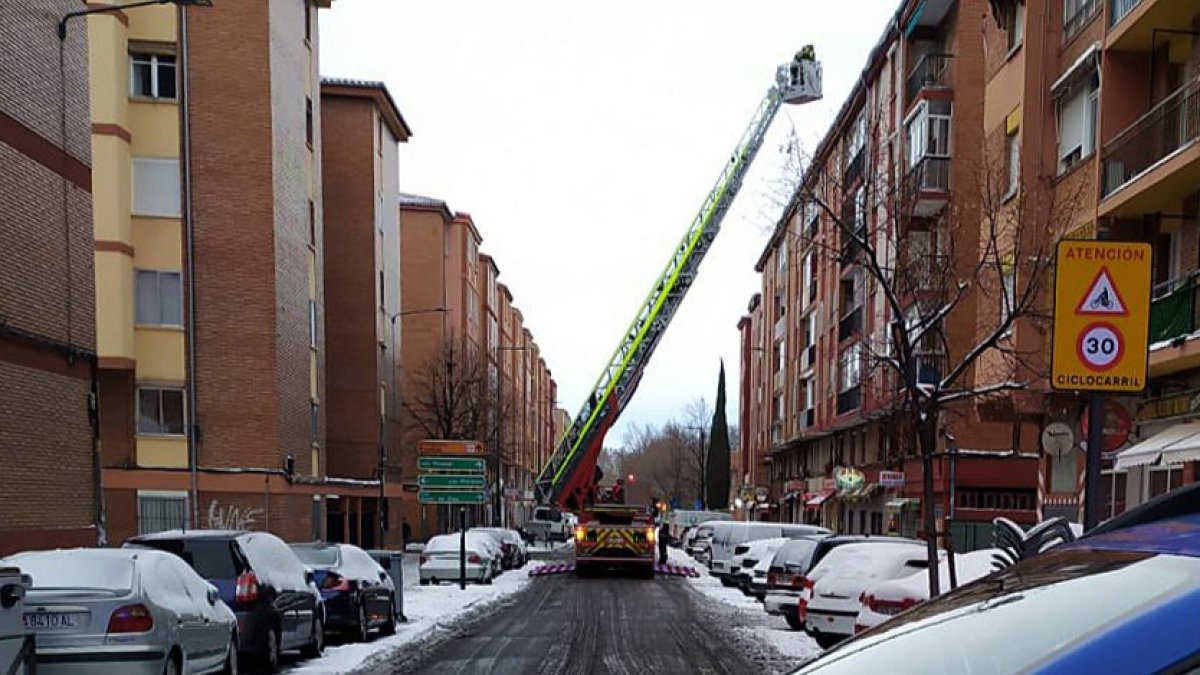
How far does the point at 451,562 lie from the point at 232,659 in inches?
654

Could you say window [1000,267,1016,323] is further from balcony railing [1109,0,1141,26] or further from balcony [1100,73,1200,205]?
balcony railing [1109,0,1141,26]

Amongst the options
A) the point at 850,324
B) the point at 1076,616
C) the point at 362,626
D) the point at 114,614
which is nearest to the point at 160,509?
the point at 362,626

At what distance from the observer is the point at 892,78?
3559 centimetres

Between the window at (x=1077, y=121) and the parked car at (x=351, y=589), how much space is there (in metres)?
14.5

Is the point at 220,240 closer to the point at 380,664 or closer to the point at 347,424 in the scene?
the point at 347,424

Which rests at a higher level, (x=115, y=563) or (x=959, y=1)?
(x=959, y=1)

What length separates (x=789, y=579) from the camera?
17734 millimetres

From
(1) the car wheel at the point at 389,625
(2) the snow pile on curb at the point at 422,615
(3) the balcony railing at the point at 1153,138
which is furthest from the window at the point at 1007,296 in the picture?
(1) the car wheel at the point at 389,625

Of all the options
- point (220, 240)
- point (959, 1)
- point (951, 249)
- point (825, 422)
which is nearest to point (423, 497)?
point (220, 240)

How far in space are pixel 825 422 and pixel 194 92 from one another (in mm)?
27066

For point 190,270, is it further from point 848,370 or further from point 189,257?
point 848,370

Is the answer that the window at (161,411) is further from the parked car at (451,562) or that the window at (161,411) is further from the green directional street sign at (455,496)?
the green directional street sign at (455,496)

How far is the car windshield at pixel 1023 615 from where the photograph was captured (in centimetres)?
166

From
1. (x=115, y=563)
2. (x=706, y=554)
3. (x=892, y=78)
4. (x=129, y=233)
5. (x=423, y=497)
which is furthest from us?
(x=706, y=554)
